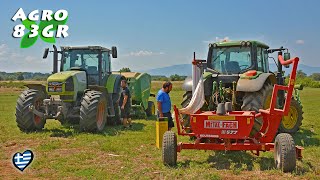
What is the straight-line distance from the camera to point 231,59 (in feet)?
31.5

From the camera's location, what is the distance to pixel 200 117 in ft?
22.1

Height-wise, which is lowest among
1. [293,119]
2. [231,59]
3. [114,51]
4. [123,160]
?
[123,160]

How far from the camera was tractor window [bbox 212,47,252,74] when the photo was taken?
9.47 m

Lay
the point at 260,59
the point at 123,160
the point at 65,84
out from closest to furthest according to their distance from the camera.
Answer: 1. the point at 123,160
2. the point at 260,59
3. the point at 65,84

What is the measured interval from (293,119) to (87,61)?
620 cm

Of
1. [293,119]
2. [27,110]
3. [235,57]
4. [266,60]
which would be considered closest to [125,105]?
[27,110]

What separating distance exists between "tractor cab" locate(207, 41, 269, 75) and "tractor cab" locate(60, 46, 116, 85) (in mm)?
3747

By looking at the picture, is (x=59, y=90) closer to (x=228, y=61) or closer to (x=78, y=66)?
(x=78, y=66)

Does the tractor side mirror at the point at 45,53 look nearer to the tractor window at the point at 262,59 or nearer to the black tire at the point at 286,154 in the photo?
the tractor window at the point at 262,59

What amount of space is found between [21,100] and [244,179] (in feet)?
22.7

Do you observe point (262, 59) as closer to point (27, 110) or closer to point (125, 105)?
point (125, 105)

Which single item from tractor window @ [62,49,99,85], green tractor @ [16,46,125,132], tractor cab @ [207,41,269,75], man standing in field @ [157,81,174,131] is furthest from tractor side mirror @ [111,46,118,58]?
man standing in field @ [157,81,174,131]

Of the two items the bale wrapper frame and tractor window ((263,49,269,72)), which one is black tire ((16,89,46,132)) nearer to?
the bale wrapper frame

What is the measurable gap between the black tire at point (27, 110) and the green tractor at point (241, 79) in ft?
13.9
